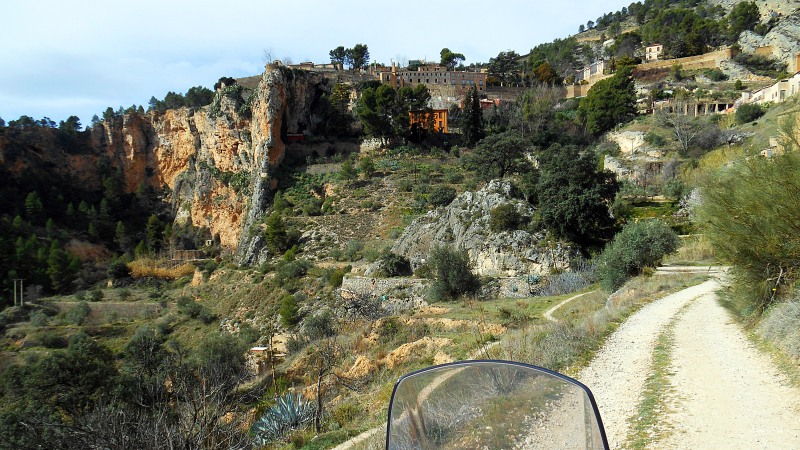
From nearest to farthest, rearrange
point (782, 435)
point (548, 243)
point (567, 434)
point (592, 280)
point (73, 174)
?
1. point (567, 434)
2. point (782, 435)
3. point (592, 280)
4. point (548, 243)
5. point (73, 174)

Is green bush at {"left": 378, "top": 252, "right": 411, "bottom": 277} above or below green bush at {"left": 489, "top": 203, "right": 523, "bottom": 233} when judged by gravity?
below

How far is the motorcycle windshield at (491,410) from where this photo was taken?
1907mm

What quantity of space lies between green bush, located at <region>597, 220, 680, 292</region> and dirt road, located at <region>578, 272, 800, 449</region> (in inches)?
254

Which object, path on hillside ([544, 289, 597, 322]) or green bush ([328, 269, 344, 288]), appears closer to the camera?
path on hillside ([544, 289, 597, 322])

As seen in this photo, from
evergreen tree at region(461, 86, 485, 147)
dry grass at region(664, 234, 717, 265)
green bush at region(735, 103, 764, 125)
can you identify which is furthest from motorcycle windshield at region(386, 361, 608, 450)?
green bush at region(735, 103, 764, 125)

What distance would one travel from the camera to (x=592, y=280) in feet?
59.8

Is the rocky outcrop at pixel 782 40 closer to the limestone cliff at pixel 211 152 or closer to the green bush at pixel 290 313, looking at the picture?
the limestone cliff at pixel 211 152

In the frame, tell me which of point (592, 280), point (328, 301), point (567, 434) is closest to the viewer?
point (567, 434)

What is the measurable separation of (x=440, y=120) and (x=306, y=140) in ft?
40.9

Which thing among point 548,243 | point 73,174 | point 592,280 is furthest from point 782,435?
point 73,174

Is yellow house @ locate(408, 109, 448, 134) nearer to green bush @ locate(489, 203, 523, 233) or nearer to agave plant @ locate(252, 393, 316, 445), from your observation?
green bush @ locate(489, 203, 523, 233)

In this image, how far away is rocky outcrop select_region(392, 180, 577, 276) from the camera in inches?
810

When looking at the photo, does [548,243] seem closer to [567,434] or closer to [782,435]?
[782,435]

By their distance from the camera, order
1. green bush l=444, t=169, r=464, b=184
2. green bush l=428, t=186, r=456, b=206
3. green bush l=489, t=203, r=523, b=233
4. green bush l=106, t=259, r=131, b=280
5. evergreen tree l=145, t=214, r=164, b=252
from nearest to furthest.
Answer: green bush l=489, t=203, r=523, b=233
green bush l=428, t=186, r=456, b=206
green bush l=444, t=169, r=464, b=184
green bush l=106, t=259, r=131, b=280
evergreen tree l=145, t=214, r=164, b=252
